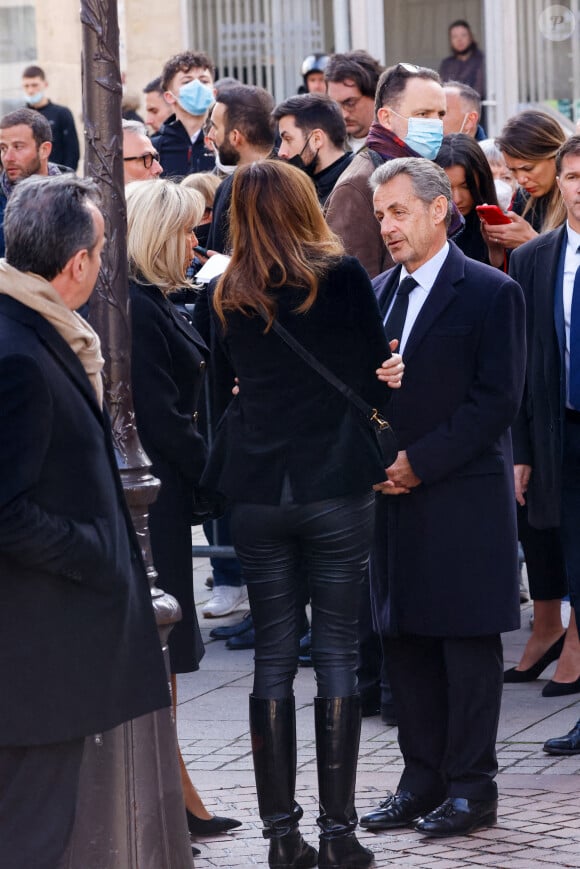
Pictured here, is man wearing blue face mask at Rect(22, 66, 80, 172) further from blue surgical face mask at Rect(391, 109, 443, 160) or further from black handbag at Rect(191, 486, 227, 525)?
black handbag at Rect(191, 486, 227, 525)

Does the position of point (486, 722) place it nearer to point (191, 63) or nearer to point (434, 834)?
point (434, 834)

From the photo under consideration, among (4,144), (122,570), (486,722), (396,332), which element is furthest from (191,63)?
(122,570)

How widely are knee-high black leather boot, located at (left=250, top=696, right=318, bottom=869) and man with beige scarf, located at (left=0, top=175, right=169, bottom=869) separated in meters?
1.02

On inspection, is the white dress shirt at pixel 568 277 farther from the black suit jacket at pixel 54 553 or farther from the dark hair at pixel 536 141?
the black suit jacket at pixel 54 553

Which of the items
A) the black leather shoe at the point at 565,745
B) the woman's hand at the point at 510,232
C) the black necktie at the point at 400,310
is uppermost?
the woman's hand at the point at 510,232

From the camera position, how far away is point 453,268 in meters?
5.23

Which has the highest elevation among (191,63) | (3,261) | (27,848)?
(191,63)

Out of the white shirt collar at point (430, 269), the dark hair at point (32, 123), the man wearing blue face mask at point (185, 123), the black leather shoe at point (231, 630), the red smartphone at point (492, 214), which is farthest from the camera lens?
the man wearing blue face mask at point (185, 123)

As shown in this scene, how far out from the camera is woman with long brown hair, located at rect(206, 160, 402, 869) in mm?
4633

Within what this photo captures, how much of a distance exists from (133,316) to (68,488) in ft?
4.74

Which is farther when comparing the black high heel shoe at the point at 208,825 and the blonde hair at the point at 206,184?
the blonde hair at the point at 206,184

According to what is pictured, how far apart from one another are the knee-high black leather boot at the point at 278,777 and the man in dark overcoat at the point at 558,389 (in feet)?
5.47

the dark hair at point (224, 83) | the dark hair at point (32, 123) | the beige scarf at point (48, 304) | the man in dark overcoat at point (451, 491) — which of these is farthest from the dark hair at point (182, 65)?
the beige scarf at point (48, 304)

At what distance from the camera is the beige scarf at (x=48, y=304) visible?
12.1 feet
